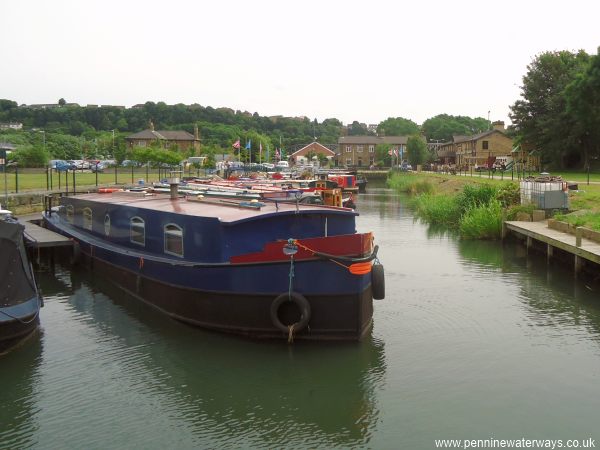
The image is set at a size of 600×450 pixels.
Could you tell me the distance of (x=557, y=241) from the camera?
19953 mm

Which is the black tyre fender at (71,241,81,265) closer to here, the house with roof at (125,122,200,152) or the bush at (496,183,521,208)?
the bush at (496,183,521,208)

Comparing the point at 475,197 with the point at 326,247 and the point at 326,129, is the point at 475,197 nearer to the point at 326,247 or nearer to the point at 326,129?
the point at 326,247

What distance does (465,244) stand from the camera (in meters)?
26.8

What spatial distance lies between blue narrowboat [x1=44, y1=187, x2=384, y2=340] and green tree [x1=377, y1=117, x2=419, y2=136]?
6462 inches

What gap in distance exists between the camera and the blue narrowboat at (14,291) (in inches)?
459

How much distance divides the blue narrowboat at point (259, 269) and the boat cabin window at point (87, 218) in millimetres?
4828

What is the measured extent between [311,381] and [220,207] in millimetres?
5455

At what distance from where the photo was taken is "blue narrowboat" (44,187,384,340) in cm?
1156

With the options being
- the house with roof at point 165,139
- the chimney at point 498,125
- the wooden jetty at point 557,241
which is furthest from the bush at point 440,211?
the house with roof at point 165,139

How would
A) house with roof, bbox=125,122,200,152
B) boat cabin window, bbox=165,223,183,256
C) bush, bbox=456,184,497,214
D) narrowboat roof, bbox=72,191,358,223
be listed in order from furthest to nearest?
house with roof, bbox=125,122,200,152
bush, bbox=456,184,497,214
boat cabin window, bbox=165,223,183,256
narrowboat roof, bbox=72,191,358,223

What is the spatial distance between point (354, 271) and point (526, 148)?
55699 millimetres

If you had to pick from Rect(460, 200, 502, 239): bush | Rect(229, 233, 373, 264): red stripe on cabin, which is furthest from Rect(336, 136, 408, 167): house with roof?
Rect(229, 233, 373, 264): red stripe on cabin

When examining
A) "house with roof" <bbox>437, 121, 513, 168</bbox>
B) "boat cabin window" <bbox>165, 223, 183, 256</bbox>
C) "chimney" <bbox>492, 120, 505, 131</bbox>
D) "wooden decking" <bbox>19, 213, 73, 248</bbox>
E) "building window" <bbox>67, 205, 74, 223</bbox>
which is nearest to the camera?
"boat cabin window" <bbox>165, 223, 183, 256</bbox>

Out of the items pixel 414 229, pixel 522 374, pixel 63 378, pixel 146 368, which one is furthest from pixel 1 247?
pixel 414 229
